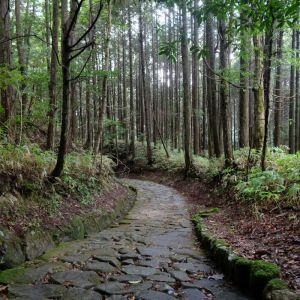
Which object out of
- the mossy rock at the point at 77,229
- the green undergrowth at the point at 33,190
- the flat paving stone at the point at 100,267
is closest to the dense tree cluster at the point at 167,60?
the green undergrowth at the point at 33,190

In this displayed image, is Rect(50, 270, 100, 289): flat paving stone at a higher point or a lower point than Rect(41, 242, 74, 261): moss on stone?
higher

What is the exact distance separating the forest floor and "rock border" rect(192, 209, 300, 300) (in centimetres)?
15

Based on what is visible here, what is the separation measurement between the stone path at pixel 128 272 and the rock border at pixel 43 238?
0.79 feet

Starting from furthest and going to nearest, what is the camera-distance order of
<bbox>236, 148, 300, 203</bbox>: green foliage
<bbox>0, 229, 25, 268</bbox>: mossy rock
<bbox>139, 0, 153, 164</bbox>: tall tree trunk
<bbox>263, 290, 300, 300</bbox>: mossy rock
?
1. <bbox>139, 0, 153, 164</bbox>: tall tree trunk
2. <bbox>236, 148, 300, 203</bbox>: green foliage
3. <bbox>0, 229, 25, 268</bbox>: mossy rock
4. <bbox>263, 290, 300, 300</bbox>: mossy rock

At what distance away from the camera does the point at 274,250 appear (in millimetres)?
4418

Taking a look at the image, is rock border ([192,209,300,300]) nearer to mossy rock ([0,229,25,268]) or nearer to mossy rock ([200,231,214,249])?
mossy rock ([200,231,214,249])

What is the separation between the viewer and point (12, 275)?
156 inches

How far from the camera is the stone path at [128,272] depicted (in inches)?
143

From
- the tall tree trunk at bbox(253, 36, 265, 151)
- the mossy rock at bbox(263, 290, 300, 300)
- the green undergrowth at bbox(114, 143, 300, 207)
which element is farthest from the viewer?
the tall tree trunk at bbox(253, 36, 265, 151)

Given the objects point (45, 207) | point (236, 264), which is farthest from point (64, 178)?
point (236, 264)

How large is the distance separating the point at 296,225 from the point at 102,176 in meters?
6.19

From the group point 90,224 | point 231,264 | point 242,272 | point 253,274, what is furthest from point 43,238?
point 253,274

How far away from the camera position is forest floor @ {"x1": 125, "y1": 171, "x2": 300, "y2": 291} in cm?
403

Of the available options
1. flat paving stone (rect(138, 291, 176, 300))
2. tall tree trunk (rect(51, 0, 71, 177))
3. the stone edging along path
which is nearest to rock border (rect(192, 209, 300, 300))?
the stone edging along path
